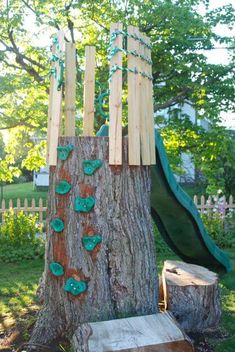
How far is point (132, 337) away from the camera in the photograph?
3277 millimetres

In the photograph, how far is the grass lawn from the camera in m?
4.22

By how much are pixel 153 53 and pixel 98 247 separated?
8.17m

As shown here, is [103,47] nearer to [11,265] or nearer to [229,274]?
[11,265]

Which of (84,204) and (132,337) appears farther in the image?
(84,204)

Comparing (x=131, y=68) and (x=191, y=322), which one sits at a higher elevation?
(x=131, y=68)

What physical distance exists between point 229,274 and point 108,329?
13.5 ft

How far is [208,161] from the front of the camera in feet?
37.7

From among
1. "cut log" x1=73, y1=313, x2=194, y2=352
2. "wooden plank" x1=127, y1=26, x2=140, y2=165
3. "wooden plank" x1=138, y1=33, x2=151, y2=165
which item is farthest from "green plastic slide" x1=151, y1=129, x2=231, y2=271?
"cut log" x1=73, y1=313, x2=194, y2=352

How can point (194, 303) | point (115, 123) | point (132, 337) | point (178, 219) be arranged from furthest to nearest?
point (178, 219), point (194, 303), point (115, 123), point (132, 337)

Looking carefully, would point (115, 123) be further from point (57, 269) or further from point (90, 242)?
point (57, 269)

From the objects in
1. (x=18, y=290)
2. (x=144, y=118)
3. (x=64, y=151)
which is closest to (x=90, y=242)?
(x=64, y=151)

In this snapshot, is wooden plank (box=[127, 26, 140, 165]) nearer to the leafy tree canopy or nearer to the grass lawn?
the grass lawn

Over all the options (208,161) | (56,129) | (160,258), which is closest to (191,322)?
(56,129)

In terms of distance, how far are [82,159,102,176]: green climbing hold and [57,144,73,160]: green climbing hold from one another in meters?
0.16
